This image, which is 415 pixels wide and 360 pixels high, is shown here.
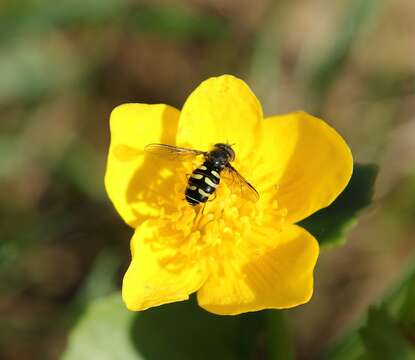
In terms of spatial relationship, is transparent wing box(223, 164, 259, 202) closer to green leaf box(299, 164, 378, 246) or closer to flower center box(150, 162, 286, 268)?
flower center box(150, 162, 286, 268)

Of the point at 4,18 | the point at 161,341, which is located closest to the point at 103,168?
the point at 4,18

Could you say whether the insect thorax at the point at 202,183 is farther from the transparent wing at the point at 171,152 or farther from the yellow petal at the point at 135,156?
the yellow petal at the point at 135,156

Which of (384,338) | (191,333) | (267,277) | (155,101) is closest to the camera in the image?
(384,338)

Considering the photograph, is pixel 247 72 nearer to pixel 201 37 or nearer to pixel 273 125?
pixel 201 37

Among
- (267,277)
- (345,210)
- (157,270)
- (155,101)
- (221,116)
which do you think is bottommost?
(155,101)

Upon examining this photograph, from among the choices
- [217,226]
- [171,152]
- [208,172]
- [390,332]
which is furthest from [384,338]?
[171,152]

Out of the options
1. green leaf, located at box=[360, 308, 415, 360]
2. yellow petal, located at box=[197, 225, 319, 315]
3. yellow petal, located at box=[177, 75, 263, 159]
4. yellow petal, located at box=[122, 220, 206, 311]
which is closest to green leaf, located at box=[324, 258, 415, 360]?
green leaf, located at box=[360, 308, 415, 360]

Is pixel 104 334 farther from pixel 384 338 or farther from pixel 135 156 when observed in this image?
pixel 384 338
